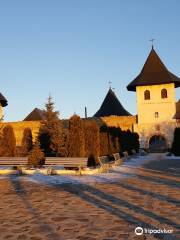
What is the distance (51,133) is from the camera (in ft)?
67.9

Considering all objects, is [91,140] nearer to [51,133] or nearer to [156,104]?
[51,133]

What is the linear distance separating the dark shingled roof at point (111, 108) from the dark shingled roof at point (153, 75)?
345 inches

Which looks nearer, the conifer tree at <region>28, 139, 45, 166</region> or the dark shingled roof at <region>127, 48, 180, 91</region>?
the conifer tree at <region>28, 139, 45, 166</region>

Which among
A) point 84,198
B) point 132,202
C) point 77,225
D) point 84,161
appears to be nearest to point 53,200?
point 84,198

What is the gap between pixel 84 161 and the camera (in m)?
12.7

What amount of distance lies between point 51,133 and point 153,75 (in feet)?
68.5

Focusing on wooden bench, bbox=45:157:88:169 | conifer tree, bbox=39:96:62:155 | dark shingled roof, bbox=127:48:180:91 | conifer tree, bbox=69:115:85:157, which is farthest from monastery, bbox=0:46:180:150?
wooden bench, bbox=45:157:88:169

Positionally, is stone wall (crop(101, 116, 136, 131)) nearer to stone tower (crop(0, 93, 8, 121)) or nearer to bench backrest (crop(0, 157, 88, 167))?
stone tower (crop(0, 93, 8, 121))

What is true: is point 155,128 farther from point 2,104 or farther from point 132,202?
point 132,202

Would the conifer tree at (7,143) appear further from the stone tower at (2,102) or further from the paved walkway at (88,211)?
the stone tower at (2,102)

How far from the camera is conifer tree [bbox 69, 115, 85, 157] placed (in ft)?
48.0

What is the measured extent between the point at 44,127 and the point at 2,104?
1466cm

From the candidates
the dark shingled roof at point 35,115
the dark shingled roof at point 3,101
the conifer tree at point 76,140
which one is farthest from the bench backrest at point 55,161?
the dark shingled roof at point 35,115

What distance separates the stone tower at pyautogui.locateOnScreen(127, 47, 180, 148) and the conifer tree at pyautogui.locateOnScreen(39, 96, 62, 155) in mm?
13353
